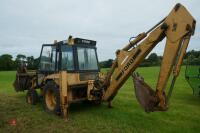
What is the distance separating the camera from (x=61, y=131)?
635 cm

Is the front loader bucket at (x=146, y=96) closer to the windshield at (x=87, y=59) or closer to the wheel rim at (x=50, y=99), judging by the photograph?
the windshield at (x=87, y=59)

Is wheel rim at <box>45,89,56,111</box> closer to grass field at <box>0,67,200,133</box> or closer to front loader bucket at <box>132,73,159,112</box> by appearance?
grass field at <box>0,67,200,133</box>

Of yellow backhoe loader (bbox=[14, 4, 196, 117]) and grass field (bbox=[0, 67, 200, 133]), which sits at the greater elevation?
yellow backhoe loader (bbox=[14, 4, 196, 117])

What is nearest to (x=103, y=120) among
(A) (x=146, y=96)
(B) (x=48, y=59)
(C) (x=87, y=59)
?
(A) (x=146, y=96)

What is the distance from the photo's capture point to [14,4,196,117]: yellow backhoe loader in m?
5.41

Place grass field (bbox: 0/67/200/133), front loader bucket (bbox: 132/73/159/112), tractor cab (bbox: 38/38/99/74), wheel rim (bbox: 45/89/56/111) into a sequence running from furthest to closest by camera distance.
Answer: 1. wheel rim (bbox: 45/89/56/111)
2. tractor cab (bbox: 38/38/99/74)
3. grass field (bbox: 0/67/200/133)
4. front loader bucket (bbox: 132/73/159/112)

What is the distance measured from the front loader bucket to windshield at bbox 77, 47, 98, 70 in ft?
9.39

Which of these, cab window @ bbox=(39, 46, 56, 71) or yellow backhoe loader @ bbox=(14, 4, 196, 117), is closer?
yellow backhoe loader @ bbox=(14, 4, 196, 117)

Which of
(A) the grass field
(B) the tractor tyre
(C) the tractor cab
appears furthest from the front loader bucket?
(B) the tractor tyre

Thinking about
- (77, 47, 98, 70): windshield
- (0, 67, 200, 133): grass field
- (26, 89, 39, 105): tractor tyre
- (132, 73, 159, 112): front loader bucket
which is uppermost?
(77, 47, 98, 70): windshield

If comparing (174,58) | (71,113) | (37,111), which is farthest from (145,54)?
(37,111)

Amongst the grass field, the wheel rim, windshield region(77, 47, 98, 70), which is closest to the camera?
the grass field

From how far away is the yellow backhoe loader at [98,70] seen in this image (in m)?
5.41

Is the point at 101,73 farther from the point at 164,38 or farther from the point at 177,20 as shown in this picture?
the point at 177,20
